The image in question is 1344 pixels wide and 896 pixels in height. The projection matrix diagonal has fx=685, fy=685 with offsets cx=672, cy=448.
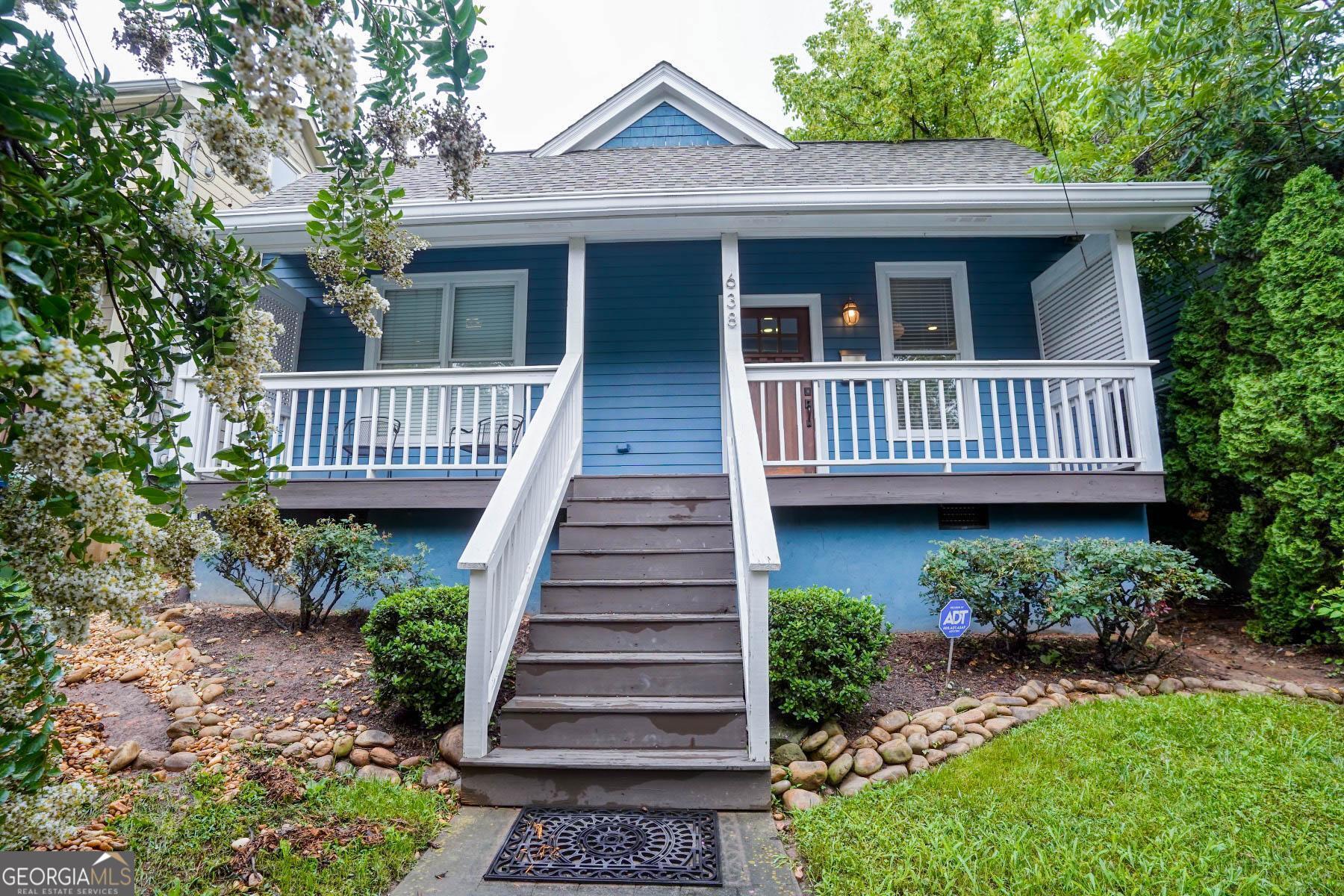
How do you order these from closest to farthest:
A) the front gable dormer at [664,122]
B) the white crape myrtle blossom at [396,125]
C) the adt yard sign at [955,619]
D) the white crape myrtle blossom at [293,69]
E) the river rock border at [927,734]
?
the white crape myrtle blossom at [293,69] < the white crape myrtle blossom at [396,125] < the river rock border at [927,734] < the adt yard sign at [955,619] < the front gable dormer at [664,122]

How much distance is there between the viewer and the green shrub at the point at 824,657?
3445mm

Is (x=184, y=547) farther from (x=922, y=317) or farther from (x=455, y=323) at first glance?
(x=922, y=317)

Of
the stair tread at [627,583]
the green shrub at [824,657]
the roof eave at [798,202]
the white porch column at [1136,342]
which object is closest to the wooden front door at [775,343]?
the roof eave at [798,202]

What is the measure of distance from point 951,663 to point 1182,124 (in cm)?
567

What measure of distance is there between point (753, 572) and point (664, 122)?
281 inches

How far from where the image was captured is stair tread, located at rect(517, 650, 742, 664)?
3557mm

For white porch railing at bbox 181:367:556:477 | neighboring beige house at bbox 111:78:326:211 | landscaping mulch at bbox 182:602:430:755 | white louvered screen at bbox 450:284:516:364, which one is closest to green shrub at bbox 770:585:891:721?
landscaping mulch at bbox 182:602:430:755

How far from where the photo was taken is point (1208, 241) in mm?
6117

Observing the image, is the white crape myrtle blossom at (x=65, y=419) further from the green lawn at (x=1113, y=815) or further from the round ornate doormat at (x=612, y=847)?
the green lawn at (x=1113, y=815)

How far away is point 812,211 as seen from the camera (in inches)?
Result: 221

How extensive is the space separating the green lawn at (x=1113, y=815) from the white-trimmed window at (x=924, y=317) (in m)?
4.07

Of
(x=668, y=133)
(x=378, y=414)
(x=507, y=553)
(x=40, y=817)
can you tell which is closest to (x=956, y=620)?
(x=507, y=553)

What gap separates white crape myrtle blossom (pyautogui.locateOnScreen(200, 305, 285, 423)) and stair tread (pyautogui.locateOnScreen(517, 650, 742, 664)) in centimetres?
228

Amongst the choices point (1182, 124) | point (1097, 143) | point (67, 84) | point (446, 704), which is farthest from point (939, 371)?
point (1097, 143)
